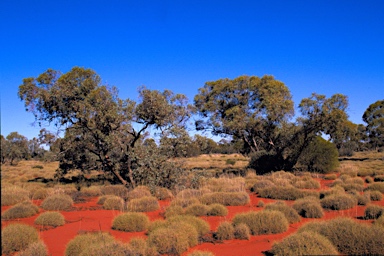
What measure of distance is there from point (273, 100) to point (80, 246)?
21353mm

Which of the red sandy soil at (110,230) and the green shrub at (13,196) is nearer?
the red sandy soil at (110,230)

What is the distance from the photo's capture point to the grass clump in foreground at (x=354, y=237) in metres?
6.88

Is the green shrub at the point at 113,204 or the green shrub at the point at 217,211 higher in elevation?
the green shrub at the point at 113,204

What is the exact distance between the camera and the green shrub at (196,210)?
12471mm

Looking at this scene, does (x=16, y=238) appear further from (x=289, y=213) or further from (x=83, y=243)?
(x=289, y=213)

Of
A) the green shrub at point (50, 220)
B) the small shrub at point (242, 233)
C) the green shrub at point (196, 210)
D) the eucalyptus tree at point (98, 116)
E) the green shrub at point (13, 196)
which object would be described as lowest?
the small shrub at point (242, 233)

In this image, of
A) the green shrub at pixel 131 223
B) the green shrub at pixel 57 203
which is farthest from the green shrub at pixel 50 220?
the green shrub at pixel 57 203

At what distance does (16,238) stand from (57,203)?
20.3 ft

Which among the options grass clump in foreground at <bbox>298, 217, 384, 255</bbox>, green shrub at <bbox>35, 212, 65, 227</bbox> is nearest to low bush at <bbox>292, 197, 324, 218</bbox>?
grass clump in foreground at <bbox>298, 217, 384, 255</bbox>

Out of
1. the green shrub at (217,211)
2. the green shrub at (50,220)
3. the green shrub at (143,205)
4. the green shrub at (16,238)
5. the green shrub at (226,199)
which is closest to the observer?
the green shrub at (16,238)

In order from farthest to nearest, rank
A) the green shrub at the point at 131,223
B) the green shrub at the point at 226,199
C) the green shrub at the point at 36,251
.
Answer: the green shrub at the point at 226,199, the green shrub at the point at 131,223, the green shrub at the point at 36,251

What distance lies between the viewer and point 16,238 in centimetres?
830

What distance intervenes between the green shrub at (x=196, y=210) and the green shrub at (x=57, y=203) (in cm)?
561

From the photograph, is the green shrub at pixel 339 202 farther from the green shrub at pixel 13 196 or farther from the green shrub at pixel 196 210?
the green shrub at pixel 13 196
